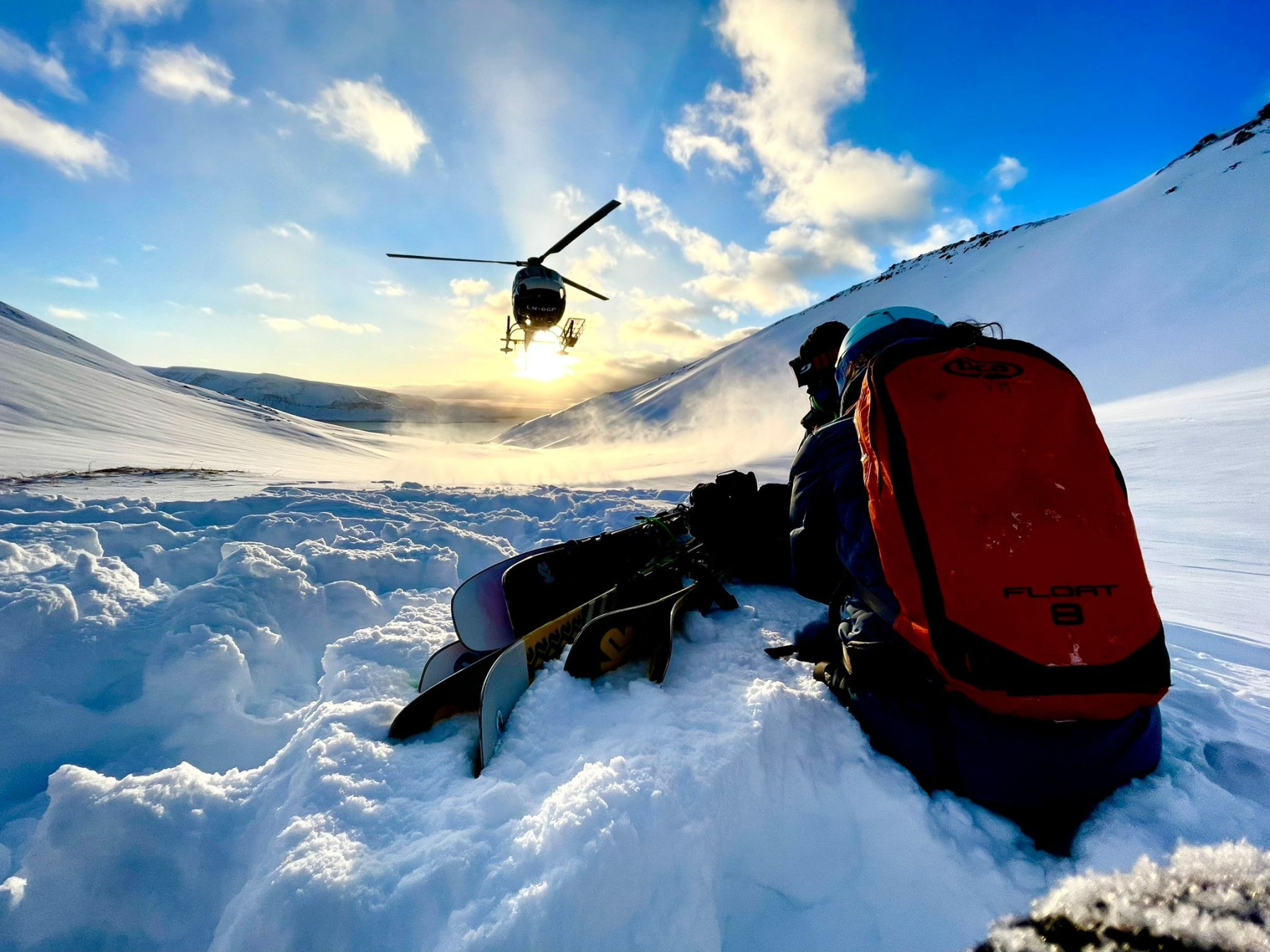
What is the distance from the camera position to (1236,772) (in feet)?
5.82

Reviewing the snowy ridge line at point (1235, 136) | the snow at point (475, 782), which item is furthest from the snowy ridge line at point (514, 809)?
the snowy ridge line at point (1235, 136)

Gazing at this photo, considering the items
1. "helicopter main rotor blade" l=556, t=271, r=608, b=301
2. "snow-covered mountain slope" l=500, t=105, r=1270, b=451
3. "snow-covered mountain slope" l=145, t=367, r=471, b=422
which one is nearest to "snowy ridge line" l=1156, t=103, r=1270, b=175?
"snow-covered mountain slope" l=500, t=105, r=1270, b=451

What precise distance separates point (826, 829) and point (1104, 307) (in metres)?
34.0

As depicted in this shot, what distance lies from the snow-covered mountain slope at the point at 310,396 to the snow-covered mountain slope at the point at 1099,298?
93.2 m

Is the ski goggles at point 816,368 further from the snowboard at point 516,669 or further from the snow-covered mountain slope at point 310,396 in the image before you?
the snow-covered mountain slope at point 310,396

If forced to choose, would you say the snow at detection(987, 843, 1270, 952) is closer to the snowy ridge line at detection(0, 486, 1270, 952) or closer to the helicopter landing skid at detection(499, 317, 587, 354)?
the snowy ridge line at detection(0, 486, 1270, 952)

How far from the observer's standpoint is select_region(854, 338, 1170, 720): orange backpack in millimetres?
1499

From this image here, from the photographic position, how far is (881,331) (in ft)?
8.20

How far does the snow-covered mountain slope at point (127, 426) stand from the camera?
1281 cm

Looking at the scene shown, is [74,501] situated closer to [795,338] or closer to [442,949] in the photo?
[442,949]

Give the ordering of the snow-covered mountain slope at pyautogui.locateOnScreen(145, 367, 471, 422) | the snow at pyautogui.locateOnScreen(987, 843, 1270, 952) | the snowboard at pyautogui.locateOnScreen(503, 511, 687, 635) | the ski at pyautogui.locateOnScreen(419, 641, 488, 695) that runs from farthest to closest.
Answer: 1. the snow-covered mountain slope at pyautogui.locateOnScreen(145, 367, 471, 422)
2. the snowboard at pyautogui.locateOnScreen(503, 511, 687, 635)
3. the ski at pyautogui.locateOnScreen(419, 641, 488, 695)
4. the snow at pyautogui.locateOnScreen(987, 843, 1270, 952)

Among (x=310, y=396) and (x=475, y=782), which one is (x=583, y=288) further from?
(x=310, y=396)

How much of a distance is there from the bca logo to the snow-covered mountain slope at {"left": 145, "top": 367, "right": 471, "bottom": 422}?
134756 millimetres

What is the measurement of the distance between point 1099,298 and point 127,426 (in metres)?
43.9
